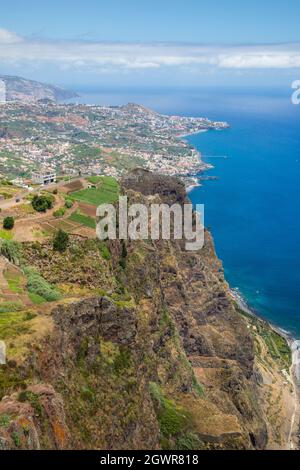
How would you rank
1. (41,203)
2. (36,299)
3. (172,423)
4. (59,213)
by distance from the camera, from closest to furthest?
(36,299)
(172,423)
(59,213)
(41,203)

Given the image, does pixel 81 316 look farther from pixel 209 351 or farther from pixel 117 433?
pixel 209 351

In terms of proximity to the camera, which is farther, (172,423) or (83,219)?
(83,219)

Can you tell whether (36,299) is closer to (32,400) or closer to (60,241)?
(60,241)

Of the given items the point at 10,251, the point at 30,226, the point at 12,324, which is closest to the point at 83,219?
the point at 30,226

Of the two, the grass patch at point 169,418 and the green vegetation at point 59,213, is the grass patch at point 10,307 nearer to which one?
the grass patch at point 169,418

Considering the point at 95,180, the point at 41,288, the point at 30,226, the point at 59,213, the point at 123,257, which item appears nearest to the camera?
the point at 41,288

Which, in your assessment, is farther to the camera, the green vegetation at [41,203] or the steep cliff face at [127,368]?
the green vegetation at [41,203]

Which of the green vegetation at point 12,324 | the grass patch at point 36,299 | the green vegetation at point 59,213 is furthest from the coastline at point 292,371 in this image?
the green vegetation at point 12,324
